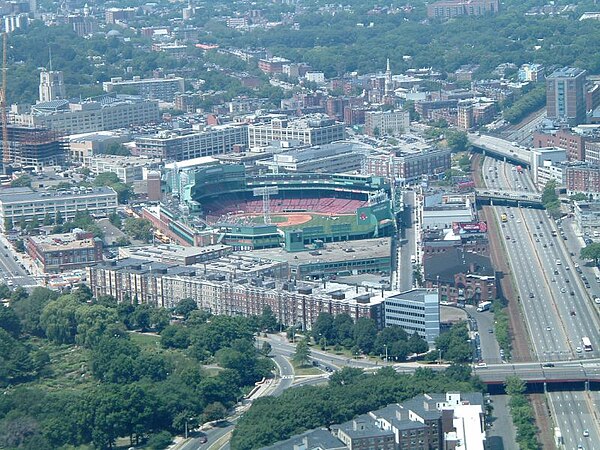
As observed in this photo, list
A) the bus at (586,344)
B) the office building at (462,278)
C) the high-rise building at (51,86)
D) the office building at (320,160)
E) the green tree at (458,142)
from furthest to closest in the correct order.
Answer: the high-rise building at (51,86), the green tree at (458,142), the office building at (320,160), the office building at (462,278), the bus at (586,344)

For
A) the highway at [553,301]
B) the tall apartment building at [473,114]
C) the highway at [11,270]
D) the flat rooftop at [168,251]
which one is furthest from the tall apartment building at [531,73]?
the flat rooftop at [168,251]

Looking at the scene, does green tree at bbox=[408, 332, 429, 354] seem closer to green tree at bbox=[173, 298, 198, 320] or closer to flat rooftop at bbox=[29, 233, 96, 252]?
green tree at bbox=[173, 298, 198, 320]

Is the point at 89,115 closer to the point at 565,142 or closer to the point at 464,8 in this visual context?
the point at 565,142

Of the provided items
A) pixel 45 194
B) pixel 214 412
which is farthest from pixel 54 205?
pixel 214 412

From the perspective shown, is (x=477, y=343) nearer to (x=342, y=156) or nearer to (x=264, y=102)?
(x=342, y=156)

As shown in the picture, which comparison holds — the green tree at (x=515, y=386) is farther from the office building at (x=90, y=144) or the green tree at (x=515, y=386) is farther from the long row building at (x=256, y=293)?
the office building at (x=90, y=144)
